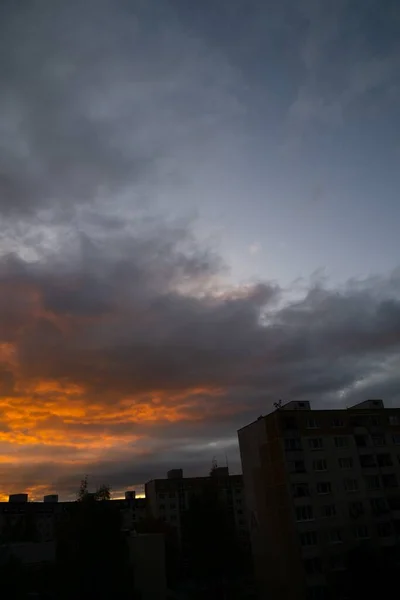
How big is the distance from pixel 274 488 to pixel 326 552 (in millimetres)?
9637

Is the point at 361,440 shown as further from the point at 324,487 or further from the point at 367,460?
the point at 324,487

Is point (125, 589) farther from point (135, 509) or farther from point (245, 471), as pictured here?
point (135, 509)

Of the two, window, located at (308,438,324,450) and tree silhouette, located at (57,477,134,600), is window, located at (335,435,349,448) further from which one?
tree silhouette, located at (57,477,134,600)

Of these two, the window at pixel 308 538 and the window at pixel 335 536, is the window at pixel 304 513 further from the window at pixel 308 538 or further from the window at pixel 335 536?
the window at pixel 335 536

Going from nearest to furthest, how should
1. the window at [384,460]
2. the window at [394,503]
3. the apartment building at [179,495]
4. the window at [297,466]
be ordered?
the window at [297,466] → the window at [394,503] → the window at [384,460] → the apartment building at [179,495]

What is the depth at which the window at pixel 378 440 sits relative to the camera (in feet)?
220

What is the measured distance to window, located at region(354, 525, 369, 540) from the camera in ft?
196

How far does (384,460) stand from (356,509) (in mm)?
9061

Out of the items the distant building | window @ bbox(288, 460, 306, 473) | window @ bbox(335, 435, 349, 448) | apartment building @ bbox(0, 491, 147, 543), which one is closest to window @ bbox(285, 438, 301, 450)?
window @ bbox(288, 460, 306, 473)

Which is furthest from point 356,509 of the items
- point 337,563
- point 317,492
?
point 337,563

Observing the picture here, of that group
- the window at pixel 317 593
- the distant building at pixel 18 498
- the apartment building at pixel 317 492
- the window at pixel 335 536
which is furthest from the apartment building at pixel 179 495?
the window at pixel 317 593

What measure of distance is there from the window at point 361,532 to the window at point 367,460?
8.06 meters

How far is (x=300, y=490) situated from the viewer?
6034cm

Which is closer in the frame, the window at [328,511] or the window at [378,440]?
the window at [328,511]
